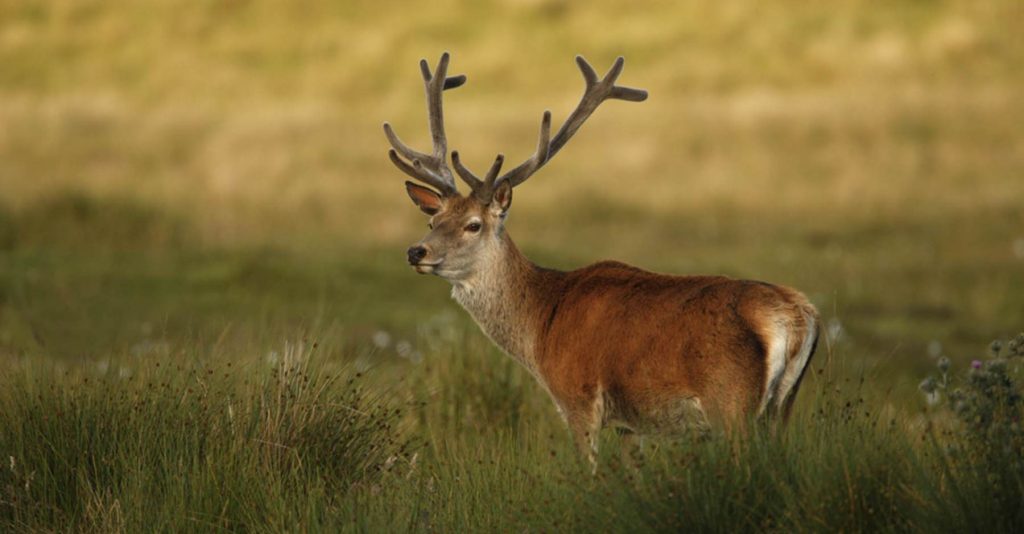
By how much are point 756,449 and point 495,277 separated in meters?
2.47

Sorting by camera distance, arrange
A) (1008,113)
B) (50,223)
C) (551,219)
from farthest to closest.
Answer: (1008,113), (551,219), (50,223)

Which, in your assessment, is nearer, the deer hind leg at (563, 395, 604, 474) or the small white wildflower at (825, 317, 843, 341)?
the deer hind leg at (563, 395, 604, 474)

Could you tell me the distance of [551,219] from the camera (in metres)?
24.4

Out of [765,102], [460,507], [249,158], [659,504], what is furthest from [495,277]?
[765,102]

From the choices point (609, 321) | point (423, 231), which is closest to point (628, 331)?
point (609, 321)

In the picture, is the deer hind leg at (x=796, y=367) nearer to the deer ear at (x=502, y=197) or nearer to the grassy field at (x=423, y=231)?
the grassy field at (x=423, y=231)

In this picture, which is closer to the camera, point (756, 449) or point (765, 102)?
point (756, 449)

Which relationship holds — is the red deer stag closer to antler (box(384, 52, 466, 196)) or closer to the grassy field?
antler (box(384, 52, 466, 196))

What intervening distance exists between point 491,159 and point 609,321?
20.9m

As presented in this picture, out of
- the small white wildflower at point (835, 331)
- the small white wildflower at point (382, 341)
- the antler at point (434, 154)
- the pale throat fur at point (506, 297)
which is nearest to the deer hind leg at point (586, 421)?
the pale throat fur at point (506, 297)

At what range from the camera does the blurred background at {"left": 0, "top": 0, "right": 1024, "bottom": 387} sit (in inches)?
663

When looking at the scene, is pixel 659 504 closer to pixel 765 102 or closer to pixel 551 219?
pixel 551 219

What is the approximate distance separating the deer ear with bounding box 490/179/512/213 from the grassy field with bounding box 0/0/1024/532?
1121mm

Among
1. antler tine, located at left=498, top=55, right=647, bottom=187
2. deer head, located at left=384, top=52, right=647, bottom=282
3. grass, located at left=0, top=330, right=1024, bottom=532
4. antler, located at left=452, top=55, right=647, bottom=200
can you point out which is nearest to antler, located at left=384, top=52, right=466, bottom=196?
deer head, located at left=384, top=52, right=647, bottom=282
